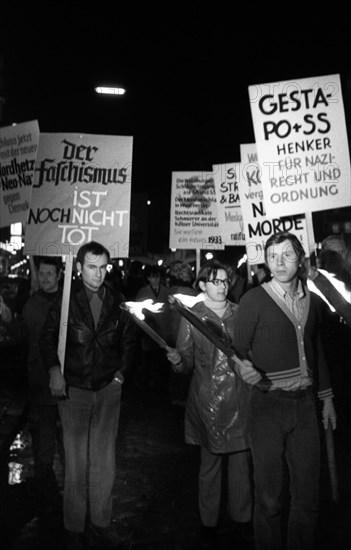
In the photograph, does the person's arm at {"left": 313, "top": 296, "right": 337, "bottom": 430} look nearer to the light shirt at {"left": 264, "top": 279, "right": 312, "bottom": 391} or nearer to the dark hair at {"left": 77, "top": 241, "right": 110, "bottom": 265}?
the light shirt at {"left": 264, "top": 279, "right": 312, "bottom": 391}

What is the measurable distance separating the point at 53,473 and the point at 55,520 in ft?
3.02

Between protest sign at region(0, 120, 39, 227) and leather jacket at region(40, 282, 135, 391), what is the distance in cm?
422

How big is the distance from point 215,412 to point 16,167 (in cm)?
577

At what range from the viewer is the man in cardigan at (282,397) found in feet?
15.0

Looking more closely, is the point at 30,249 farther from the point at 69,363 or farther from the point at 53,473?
the point at 53,473

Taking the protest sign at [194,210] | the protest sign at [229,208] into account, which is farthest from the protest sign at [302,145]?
the protest sign at [194,210]

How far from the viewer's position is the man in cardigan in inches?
179

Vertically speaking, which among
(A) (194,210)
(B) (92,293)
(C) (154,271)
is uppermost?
(A) (194,210)

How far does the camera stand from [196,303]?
18.5 ft

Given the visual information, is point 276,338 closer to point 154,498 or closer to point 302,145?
point 154,498

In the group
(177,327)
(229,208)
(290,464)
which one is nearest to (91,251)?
(290,464)

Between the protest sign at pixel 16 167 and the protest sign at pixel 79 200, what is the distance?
9.04 ft

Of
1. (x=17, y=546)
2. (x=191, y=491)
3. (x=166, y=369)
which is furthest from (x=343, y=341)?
(x=166, y=369)

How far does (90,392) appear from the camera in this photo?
5359mm
